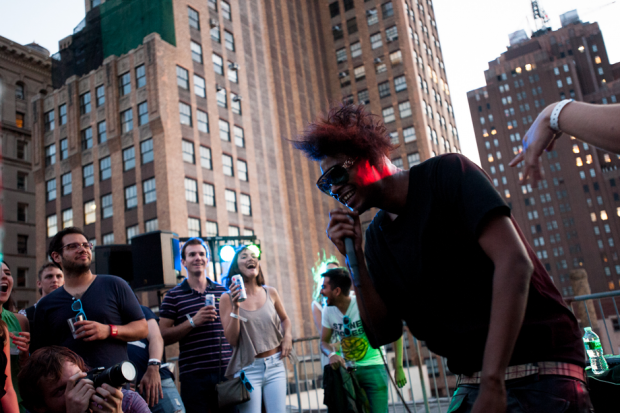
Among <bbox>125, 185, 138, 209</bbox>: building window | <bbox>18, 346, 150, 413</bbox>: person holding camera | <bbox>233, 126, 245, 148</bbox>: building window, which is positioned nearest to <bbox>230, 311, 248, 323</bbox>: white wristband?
<bbox>18, 346, 150, 413</bbox>: person holding camera

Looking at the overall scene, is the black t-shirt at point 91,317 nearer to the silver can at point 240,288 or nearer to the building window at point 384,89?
the silver can at point 240,288

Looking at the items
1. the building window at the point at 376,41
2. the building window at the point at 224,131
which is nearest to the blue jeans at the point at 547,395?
the building window at the point at 224,131

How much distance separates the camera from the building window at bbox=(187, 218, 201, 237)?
35.6m

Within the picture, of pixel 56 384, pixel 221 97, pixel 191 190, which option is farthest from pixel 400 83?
pixel 56 384

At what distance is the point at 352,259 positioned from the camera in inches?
93.5

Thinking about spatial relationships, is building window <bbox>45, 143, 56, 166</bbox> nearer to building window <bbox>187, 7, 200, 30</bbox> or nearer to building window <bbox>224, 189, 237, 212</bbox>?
building window <bbox>224, 189, 237, 212</bbox>

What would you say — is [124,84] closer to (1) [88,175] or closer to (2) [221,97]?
(2) [221,97]

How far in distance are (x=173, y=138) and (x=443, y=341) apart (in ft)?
118

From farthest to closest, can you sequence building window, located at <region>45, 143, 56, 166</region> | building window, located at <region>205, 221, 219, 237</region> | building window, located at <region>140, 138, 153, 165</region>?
building window, located at <region>45, 143, 56, 166</region>
building window, located at <region>205, 221, 219, 237</region>
building window, located at <region>140, 138, 153, 165</region>

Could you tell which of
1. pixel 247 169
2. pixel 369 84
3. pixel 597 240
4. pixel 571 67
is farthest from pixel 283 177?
pixel 571 67

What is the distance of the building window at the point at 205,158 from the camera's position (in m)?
38.3

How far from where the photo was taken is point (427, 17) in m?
66.5

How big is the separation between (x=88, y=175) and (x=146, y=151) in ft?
21.9

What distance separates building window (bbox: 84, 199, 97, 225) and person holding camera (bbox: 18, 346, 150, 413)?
127ft
